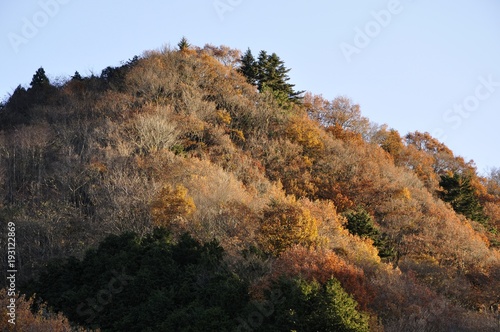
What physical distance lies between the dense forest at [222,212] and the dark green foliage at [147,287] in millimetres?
76

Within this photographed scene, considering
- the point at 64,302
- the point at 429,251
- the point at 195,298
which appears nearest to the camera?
the point at 195,298

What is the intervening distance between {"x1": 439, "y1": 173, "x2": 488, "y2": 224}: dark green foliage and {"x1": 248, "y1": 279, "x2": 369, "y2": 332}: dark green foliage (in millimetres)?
34908

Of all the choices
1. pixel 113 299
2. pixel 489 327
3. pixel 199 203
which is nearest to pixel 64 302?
pixel 113 299

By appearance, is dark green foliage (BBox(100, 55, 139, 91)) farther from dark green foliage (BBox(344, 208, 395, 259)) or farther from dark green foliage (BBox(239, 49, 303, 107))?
dark green foliage (BBox(344, 208, 395, 259))

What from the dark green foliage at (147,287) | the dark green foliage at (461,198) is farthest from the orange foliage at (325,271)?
the dark green foliage at (461,198)

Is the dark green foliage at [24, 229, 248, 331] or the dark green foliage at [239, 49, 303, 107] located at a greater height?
the dark green foliage at [239, 49, 303, 107]

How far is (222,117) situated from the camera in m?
47.9

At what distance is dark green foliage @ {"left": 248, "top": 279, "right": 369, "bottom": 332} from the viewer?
17.7m

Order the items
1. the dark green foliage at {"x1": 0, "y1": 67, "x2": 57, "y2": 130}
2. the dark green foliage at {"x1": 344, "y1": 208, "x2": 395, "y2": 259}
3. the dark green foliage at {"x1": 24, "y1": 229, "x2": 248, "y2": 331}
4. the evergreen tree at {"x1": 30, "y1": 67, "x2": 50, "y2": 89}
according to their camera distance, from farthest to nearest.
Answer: the evergreen tree at {"x1": 30, "y1": 67, "x2": 50, "y2": 89}
the dark green foliage at {"x1": 0, "y1": 67, "x2": 57, "y2": 130}
the dark green foliage at {"x1": 344, "y1": 208, "x2": 395, "y2": 259}
the dark green foliage at {"x1": 24, "y1": 229, "x2": 248, "y2": 331}

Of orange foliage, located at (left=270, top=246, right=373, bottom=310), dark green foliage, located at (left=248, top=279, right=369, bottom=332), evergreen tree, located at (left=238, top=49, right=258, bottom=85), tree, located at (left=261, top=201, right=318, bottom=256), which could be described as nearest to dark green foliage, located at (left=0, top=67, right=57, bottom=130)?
evergreen tree, located at (left=238, top=49, right=258, bottom=85)

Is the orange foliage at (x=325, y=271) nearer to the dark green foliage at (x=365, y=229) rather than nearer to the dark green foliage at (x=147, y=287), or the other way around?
the dark green foliage at (x=147, y=287)

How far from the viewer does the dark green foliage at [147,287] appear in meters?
20.2

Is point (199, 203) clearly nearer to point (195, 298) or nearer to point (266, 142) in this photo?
point (195, 298)

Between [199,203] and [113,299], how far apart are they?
28.6 ft
